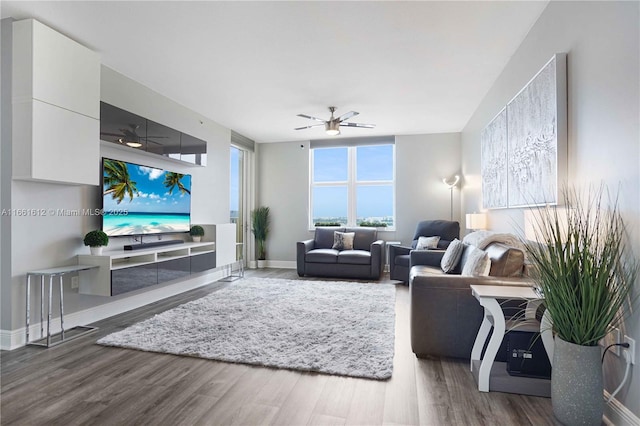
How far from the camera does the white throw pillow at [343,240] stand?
5.96m

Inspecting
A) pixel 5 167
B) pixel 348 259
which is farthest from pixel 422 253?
pixel 5 167

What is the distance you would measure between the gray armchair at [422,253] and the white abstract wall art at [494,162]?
94 cm

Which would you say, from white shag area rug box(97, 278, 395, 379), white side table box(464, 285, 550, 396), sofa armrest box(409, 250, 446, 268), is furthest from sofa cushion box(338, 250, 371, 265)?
white side table box(464, 285, 550, 396)

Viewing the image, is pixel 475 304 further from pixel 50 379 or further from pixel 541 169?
pixel 50 379

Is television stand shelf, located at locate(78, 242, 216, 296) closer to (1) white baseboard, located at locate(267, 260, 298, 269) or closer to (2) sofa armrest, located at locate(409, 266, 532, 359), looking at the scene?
(1) white baseboard, located at locate(267, 260, 298, 269)

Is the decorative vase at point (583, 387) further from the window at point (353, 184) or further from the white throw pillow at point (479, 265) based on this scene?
the window at point (353, 184)

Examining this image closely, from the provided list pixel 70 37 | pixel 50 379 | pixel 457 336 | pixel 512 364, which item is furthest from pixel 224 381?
pixel 70 37

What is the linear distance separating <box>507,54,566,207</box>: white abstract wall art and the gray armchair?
4.29 feet

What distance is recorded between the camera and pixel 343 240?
19.6ft

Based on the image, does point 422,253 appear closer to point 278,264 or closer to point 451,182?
point 451,182

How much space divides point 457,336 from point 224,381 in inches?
65.8

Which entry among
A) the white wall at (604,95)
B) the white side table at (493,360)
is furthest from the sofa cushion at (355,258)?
the white wall at (604,95)

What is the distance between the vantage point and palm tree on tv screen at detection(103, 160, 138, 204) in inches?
132

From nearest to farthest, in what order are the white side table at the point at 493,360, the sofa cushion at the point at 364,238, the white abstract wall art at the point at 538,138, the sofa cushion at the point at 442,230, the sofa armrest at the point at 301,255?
the white side table at the point at 493,360
the white abstract wall art at the point at 538,138
the sofa cushion at the point at 442,230
the sofa armrest at the point at 301,255
the sofa cushion at the point at 364,238
